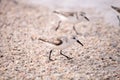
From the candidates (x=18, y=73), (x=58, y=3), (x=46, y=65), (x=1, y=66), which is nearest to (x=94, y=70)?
(x=46, y=65)

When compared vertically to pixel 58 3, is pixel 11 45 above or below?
below

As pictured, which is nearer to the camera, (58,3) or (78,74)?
(78,74)

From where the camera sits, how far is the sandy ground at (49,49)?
326cm

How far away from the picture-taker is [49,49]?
12.6ft

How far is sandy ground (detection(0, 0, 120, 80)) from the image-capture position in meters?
3.26

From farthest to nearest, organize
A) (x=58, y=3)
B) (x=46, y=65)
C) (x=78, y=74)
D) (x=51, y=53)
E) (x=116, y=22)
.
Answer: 1. (x=58, y=3)
2. (x=116, y=22)
3. (x=51, y=53)
4. (x=46, y=65)
5. (x=78, y=74)

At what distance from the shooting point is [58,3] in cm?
588

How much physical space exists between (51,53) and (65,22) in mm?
1162

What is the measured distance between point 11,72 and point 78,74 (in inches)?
36.9

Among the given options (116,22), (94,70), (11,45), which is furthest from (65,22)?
(94,70)

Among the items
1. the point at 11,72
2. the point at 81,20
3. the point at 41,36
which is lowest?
the point at 11,72

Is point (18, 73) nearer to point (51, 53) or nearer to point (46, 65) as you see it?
point (46, 65)

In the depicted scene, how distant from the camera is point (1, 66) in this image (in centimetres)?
343

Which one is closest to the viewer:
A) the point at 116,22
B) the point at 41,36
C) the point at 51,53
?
the point at 51,53
